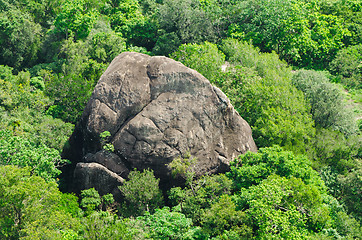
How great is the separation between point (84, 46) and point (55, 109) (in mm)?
15730

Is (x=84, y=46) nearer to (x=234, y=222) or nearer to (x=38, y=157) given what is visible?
(x=38, y=157)

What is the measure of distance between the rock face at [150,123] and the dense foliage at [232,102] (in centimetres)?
148

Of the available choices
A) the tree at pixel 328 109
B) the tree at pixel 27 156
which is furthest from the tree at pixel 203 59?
the tree at pixel 27 156

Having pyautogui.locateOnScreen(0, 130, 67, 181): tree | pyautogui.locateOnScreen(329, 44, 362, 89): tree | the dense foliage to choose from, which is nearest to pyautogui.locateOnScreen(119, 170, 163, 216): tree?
the dense foliage

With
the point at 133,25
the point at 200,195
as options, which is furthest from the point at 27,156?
the point at 133,25

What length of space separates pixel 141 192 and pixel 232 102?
1597cm

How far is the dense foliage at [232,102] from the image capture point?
109 ft

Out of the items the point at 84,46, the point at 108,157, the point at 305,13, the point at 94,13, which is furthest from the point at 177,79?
the point at 305,13

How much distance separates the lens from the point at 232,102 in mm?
48125

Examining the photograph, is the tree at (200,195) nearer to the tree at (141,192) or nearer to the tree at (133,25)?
the tree at (141,192)

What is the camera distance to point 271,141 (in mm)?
43469

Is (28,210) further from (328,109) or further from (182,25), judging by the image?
(182,25)

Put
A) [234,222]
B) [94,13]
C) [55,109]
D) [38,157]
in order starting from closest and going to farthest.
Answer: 1. [234,222]
2. [38,157]
3. [55,109]
4. [94,13]

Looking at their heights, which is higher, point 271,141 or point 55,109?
point 271,141
